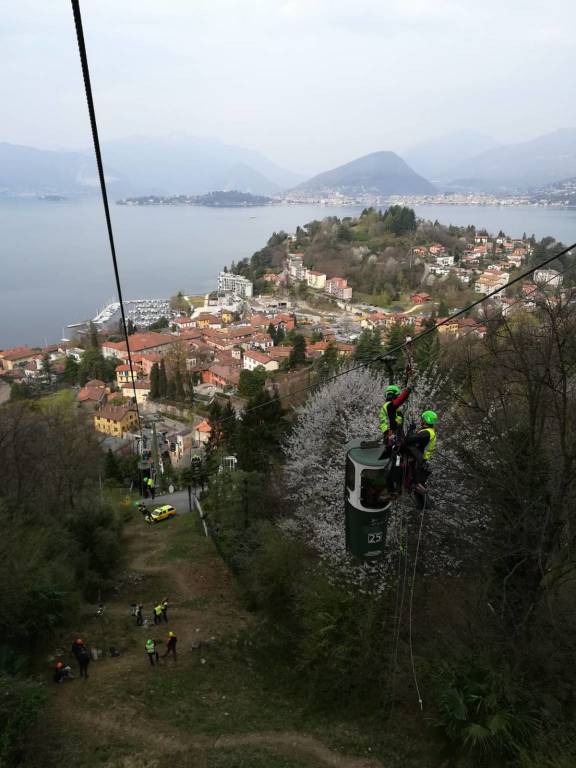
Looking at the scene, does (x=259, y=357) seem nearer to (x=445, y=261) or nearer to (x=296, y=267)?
(x=296, y=267)

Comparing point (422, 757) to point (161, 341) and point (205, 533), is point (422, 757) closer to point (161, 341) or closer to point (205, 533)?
point (205, 533)

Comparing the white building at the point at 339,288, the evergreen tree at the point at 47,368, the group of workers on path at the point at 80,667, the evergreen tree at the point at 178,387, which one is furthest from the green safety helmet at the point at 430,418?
the white building at the point at 339,288

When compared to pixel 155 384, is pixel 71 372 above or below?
below

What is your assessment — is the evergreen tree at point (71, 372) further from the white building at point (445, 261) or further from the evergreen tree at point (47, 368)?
the white building at point (445, 261)

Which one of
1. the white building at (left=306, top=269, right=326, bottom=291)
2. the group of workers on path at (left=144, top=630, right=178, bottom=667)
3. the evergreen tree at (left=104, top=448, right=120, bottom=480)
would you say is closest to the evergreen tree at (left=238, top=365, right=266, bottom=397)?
the evergreen tree at (left=104, top=448, right=120, bottom=480)

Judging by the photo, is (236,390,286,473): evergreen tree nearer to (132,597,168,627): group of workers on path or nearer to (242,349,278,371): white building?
(132,597,168,627): group of workers on path

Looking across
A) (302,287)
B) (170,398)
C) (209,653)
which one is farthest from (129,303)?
(209,653)

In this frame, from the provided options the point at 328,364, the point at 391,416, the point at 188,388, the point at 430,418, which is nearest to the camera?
the point at 430,418

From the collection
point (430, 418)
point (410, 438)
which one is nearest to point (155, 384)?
point (410, 438)
